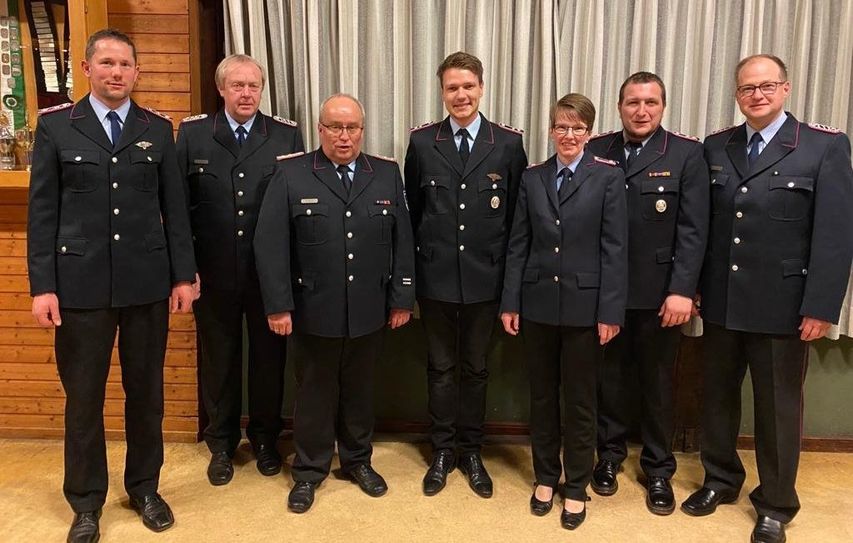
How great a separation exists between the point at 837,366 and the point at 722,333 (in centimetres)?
Answer: 113

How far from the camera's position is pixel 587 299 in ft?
7.59

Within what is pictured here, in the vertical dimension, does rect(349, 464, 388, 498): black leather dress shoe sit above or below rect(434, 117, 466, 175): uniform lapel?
below

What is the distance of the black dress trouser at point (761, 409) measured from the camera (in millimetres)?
2334

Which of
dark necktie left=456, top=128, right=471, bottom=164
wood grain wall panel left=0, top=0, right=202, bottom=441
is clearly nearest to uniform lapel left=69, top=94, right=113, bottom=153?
wood grain wall panel left=0, top=0, right=202, bottom=441

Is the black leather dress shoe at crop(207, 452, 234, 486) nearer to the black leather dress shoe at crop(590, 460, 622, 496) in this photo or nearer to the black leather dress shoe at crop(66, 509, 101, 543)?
the black leather dress shoe at crop(66, 509, 101, 543)

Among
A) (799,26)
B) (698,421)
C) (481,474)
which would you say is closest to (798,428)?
→ (698,421)

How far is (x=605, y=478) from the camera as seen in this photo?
2.73m

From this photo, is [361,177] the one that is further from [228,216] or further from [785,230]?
[785,230]

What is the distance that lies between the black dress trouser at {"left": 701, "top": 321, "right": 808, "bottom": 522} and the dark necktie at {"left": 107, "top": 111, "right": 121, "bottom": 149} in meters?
2.22

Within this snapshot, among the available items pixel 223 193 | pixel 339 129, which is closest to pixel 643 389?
pixel 339 129

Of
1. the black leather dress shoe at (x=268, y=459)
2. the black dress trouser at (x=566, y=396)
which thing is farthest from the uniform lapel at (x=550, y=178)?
the black leather dress shoe at (x=268, y=459)

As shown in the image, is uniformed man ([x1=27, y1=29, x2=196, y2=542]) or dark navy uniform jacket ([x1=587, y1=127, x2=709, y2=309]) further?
dark navy uniform jacket ([x1=587, y1=127, x2=709, y2=309])

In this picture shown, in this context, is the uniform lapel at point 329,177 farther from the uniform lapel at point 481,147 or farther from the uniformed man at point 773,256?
the uniformed man at point 773,256

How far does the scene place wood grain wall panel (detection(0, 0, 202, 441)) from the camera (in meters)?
2.93
